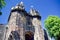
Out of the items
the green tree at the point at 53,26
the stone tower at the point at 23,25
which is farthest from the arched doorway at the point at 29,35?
the green tree at the point at 53,26

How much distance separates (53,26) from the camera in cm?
2348

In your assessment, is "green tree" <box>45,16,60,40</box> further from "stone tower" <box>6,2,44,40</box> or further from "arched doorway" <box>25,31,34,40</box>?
"arched doorway" <box>25,31,34,40</box>

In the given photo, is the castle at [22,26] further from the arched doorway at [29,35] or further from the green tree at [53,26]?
the green tree at [53,26]

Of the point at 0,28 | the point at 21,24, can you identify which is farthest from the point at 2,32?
the point at 21,24

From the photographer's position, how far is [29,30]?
24156 millimetres

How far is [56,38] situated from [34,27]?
4.31 meters

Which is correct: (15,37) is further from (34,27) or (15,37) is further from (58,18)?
(58,18)

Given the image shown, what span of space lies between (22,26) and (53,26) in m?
4.77

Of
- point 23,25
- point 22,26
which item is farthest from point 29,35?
point 22,26

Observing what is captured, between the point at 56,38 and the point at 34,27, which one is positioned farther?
the point at 34,27

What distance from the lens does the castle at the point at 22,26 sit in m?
22.0

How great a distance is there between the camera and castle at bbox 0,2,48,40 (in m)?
22.0

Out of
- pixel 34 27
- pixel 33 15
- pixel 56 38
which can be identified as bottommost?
pixel 56 38

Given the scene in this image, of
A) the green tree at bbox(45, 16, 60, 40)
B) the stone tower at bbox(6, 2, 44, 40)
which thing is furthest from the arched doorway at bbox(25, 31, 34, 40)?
the green tree at bbox(45, 16, 60, 40)
